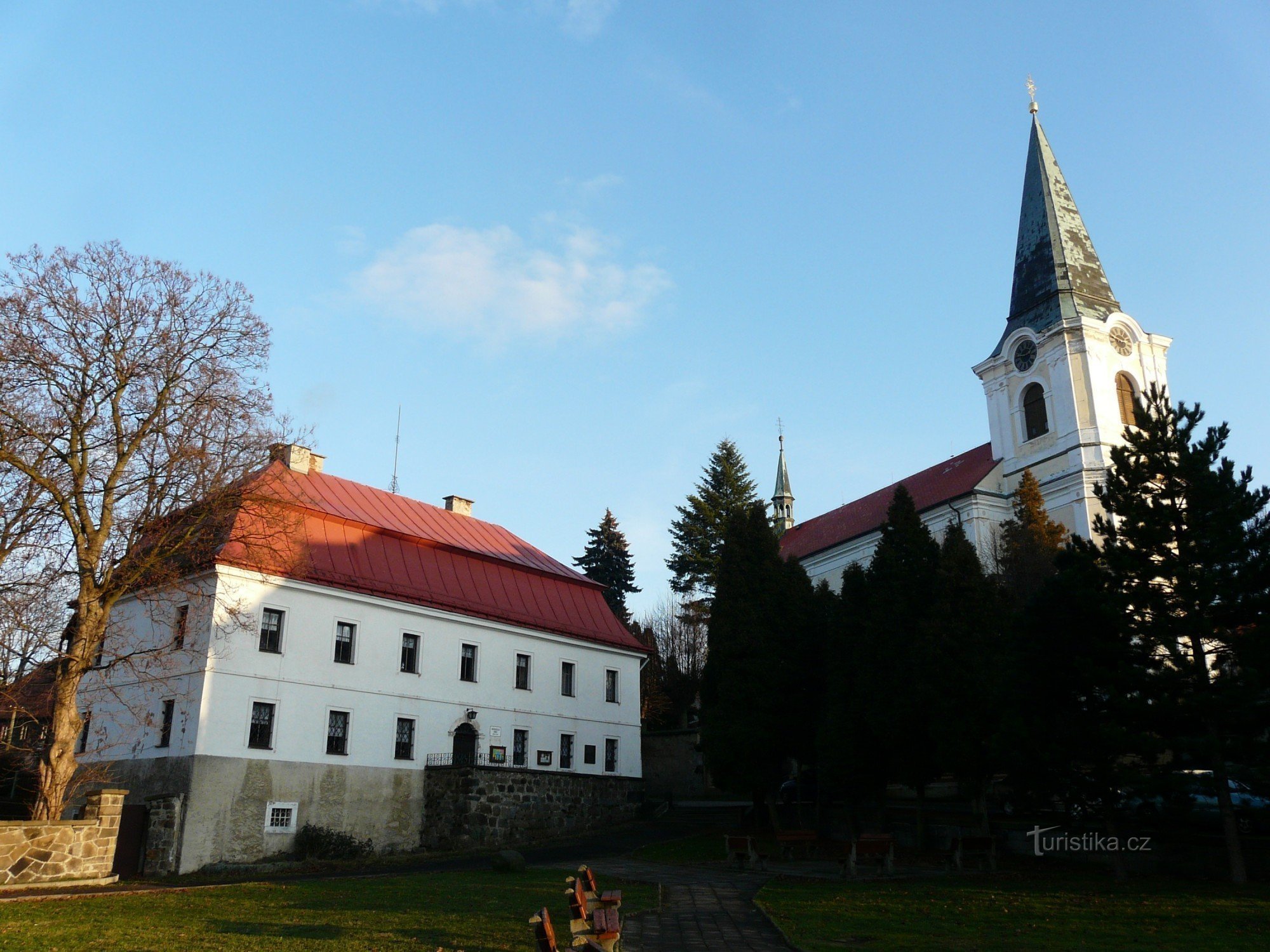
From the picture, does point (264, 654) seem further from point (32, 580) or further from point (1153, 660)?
point (1153, 660)

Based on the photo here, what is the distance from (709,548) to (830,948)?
4660cm

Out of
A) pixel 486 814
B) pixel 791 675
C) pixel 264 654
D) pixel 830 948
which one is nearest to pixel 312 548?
pixel 264 654

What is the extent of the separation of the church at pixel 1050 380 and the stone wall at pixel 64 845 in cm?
3349

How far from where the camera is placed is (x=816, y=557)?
5659 centimetres

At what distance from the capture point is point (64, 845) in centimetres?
1642

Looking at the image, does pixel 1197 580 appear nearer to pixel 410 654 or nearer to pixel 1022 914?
pixel 1022 914

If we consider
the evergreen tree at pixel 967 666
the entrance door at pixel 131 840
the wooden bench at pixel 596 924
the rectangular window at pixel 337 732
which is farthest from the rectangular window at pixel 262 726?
the wooden bench at pixel 596 924

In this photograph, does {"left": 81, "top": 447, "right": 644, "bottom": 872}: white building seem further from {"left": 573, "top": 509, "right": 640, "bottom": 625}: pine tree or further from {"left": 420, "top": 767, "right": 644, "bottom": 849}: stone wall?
{"left": 573, "top": 509, "right": 640, "bottom": 625}: pine tree

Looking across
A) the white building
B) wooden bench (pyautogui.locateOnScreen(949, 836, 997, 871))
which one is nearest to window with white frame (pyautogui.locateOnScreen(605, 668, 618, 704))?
the white building

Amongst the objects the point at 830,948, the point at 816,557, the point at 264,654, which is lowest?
the point at 830,948

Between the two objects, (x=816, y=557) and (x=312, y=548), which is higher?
(x=816, y=557)

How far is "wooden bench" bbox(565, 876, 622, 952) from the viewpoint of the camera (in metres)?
9.12

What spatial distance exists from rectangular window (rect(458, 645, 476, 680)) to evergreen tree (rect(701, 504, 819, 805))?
7.62m

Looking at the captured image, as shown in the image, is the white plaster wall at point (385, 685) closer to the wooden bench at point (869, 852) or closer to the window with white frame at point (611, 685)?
the window with white frame at point (611, 685)
